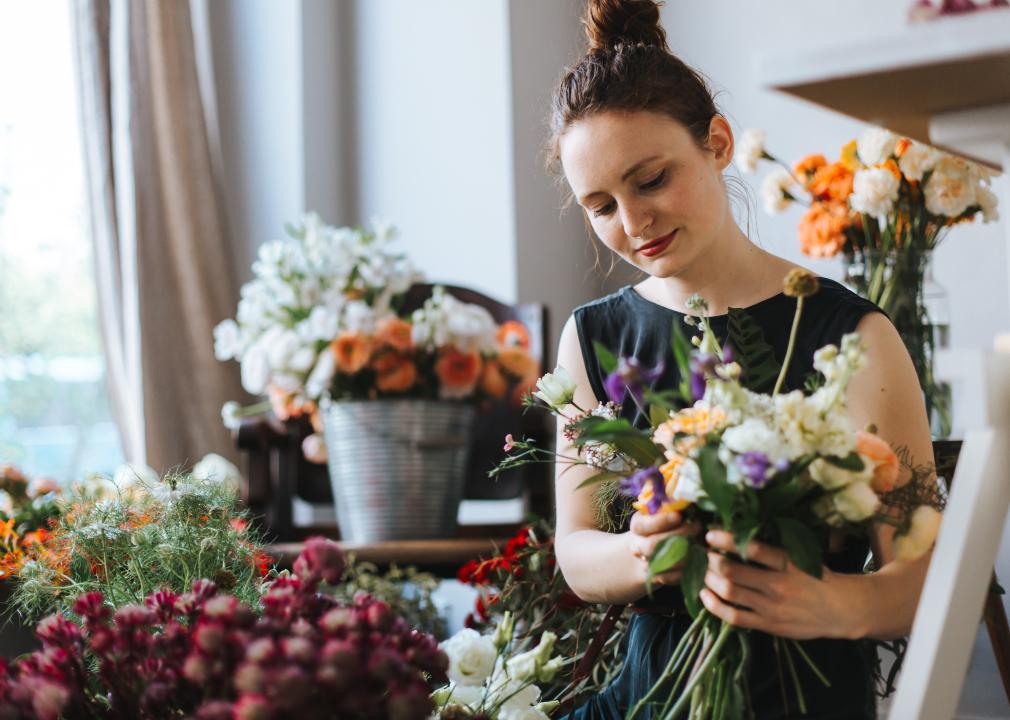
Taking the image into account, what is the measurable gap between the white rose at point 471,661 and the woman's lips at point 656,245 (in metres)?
0.48

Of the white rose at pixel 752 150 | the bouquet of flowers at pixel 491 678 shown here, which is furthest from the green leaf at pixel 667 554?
the white rose at pixel 752 150

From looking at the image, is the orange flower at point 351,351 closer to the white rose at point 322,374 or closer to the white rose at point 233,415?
the white rose at point 322,374

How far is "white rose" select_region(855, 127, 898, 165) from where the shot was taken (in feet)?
6.13

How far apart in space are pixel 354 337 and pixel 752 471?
163 centimetres

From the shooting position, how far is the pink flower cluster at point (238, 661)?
740mm

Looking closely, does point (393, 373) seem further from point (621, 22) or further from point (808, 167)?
point (621, 22)

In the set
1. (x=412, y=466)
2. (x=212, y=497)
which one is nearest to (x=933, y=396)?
(x=412, y=466)

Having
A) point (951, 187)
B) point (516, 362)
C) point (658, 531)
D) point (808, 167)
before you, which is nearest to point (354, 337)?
point (516, 362)

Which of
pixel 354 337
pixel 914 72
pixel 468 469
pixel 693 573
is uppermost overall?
pixel 914 72

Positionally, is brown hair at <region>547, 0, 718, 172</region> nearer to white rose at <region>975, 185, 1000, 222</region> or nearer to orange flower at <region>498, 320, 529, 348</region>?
white rose at <region>975, 185, 1000, 222</region>

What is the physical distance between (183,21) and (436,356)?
1466 mm

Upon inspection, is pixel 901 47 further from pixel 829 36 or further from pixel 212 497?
pixel 829 36

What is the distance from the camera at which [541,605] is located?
1.83m

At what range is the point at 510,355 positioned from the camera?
2.49 meters
